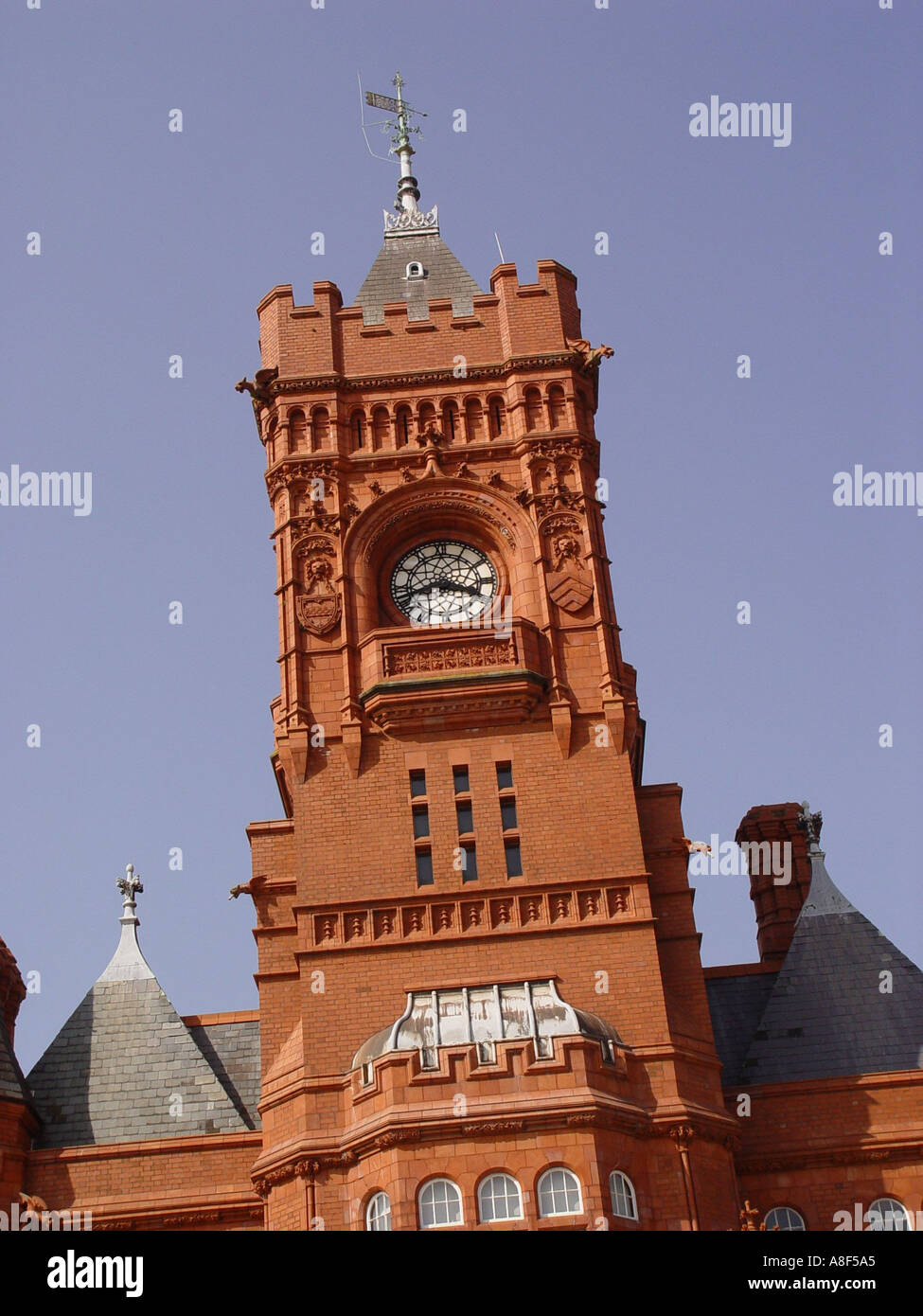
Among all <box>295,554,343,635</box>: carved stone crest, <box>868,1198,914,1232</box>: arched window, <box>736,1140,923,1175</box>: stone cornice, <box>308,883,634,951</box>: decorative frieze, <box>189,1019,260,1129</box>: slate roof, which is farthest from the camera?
<box>295,554,343,635</box>: carved stone crest

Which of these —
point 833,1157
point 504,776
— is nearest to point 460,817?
point 504,776

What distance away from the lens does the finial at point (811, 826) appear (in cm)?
5534

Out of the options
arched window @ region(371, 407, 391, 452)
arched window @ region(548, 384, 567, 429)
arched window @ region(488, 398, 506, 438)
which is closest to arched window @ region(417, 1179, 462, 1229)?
arched window @ region(371, 407, 391, 452)

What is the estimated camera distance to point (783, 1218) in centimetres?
4544

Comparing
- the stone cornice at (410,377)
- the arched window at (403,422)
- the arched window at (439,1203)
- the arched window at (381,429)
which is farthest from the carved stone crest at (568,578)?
the arched window at (439,1203)

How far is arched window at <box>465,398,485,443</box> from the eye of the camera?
174ft

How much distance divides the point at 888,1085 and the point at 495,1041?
1171cm

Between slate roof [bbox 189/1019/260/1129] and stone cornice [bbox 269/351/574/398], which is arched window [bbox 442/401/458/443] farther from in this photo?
slate roof [bbox 189/1019/260/1129]

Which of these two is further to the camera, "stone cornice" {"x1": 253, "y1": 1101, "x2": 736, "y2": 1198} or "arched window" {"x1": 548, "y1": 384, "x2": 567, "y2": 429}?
"arched window" {"x1": 548, "y1": 384, "x2": 567, "y2": 429}

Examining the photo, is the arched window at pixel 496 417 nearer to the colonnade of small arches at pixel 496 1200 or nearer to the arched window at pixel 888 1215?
the colonnade of small arches at pixel 496 1200

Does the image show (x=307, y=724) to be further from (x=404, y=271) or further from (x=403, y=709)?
(x=404, y=271)

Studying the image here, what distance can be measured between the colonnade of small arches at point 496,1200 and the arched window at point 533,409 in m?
22.0
